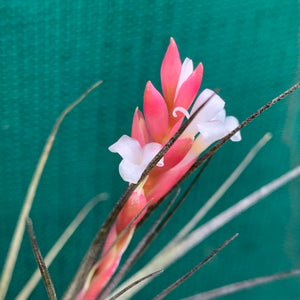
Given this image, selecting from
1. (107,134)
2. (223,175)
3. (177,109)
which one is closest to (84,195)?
(107,134)

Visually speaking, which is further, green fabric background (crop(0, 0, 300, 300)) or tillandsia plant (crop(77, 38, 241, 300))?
green fabric background (crop(0, 0, 300, 300))

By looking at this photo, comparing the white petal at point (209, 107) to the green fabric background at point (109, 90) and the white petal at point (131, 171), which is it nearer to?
the white petal at point (131, 171)

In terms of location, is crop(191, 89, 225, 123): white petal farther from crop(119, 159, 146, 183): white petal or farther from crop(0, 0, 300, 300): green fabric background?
crop(0, 0, 300, 300): green fabric background

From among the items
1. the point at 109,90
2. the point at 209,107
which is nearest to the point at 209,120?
the point at 209,107

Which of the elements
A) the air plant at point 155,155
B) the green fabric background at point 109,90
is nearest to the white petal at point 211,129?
the air plant at point 155,155

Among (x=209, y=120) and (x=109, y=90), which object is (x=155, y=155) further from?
(x=109, y=90)

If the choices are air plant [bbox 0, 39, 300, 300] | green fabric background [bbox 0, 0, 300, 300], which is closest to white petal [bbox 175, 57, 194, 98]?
air plant [bbox 0, 39, 300, 300]

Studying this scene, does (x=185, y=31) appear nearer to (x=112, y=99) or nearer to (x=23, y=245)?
(x=112, y=99)
